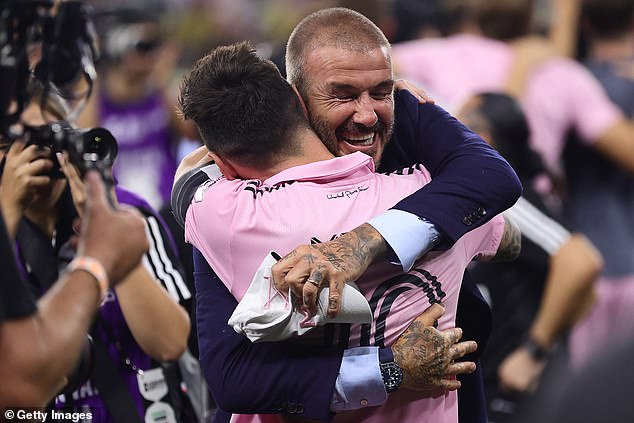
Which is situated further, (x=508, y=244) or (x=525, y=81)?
(x=525, y=81)

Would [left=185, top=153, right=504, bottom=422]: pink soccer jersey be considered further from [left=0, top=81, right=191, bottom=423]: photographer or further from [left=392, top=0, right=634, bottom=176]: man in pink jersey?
[left=392, top=0, right=634, bottom=176]: man in pink jersey

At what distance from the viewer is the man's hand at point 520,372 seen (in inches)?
180

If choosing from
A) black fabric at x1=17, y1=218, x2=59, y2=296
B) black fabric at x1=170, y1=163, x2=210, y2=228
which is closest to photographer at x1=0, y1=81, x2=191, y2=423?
black fabric at x1=17, y1=218, x2=59, y2=296

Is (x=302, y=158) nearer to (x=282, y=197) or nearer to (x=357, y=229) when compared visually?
(x=282, y=197)

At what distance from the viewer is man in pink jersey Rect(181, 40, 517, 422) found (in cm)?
255

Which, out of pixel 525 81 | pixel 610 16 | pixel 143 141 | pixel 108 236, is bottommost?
pixel 143 141

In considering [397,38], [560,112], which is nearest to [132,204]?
[560,112]

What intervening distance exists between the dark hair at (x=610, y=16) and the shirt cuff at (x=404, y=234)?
3800mm

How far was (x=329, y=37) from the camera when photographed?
2768 millimetres

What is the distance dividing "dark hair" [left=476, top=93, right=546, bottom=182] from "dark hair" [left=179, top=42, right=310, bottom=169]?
1925 mm

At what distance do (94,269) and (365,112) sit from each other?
0.78 metres

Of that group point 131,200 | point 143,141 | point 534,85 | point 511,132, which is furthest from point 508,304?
point 143,141

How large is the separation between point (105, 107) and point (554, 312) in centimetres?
460

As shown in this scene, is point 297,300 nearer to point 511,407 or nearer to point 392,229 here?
point 392,229
